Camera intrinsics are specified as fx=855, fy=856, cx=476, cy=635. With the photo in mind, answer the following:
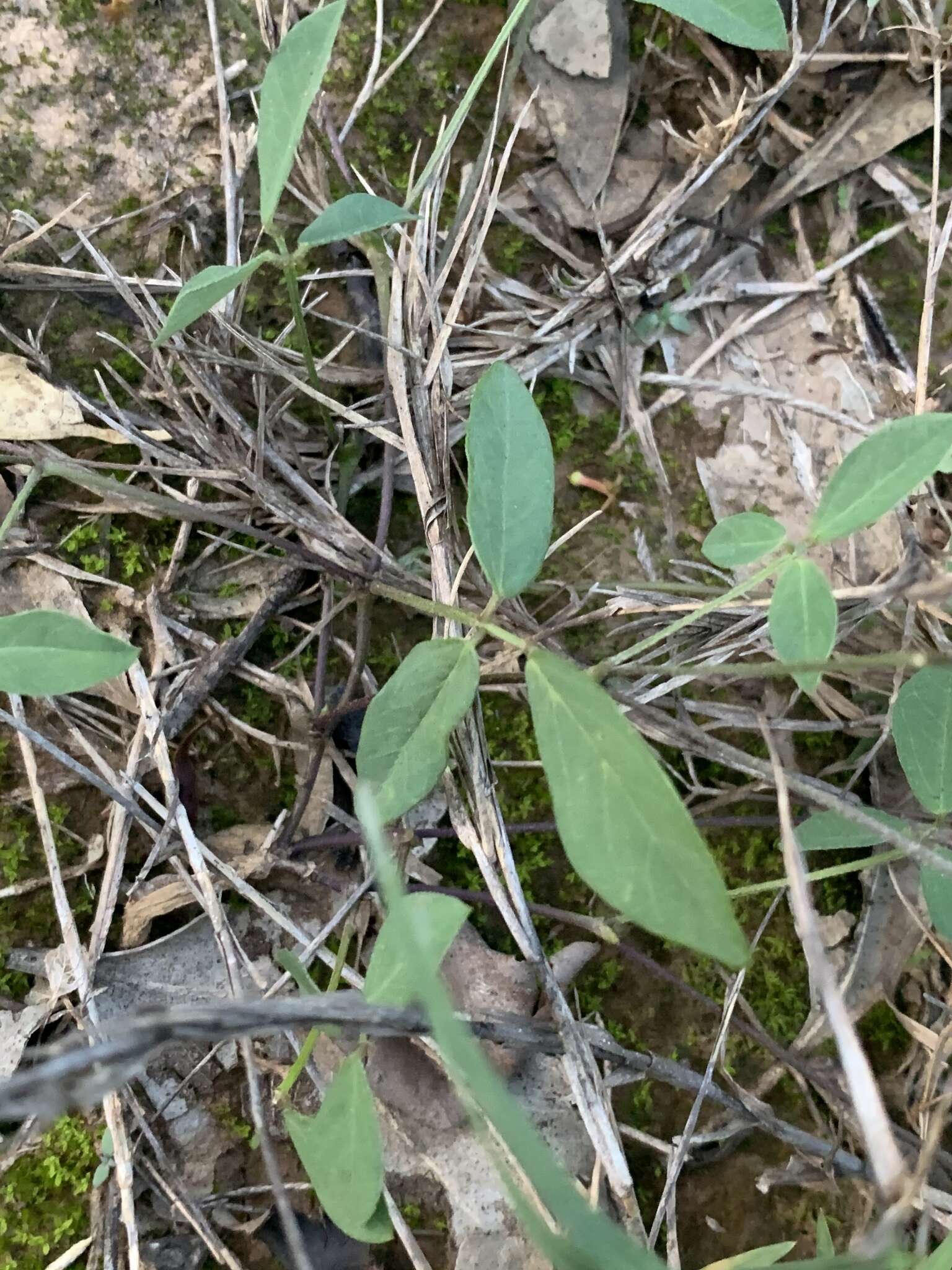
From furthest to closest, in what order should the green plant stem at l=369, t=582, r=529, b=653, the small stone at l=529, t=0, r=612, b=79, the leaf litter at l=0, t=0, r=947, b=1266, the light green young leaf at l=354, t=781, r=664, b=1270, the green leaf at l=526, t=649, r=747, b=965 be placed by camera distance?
1. the small stone at l=529, t=0, r=612, b=79
2. the leaf litter at l=0, t=0, r=947, b=1266
3. the green plant stem at l=369, t=582, r=529, b=653
4. the green leaf at l=526, t=649, r=747, b=965
5. the light green young leaf at l=354, t=781, r=664, b=1270

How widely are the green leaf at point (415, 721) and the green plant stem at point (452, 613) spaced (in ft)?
0.14

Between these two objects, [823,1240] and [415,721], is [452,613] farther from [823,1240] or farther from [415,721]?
[823,1240]

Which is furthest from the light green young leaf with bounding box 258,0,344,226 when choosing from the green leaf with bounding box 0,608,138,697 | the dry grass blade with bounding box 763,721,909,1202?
the dry grass blade with bounding box 763,721,909,1202

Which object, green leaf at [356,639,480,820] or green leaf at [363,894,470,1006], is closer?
green leaf at [363,894,470,1006]

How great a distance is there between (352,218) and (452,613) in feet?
1.67

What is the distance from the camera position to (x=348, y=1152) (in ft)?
3.30

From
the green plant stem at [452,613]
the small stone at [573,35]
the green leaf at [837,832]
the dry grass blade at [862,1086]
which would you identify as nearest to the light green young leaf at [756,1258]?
the green leaf at [837,832]

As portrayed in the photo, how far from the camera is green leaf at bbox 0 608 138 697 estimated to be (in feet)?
3.15

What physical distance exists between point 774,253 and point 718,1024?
143 centimetres

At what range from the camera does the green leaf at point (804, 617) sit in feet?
2.99

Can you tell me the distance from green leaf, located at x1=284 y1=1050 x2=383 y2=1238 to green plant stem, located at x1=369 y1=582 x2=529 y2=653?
537mm

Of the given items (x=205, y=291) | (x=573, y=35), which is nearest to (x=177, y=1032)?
(x=205, y=291)

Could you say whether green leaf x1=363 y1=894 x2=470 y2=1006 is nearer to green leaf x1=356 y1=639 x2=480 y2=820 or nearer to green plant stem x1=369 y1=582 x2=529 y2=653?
green leaf x1=356 y1=639 x2=480 y2=820

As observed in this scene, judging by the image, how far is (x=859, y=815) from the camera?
1041 mm
